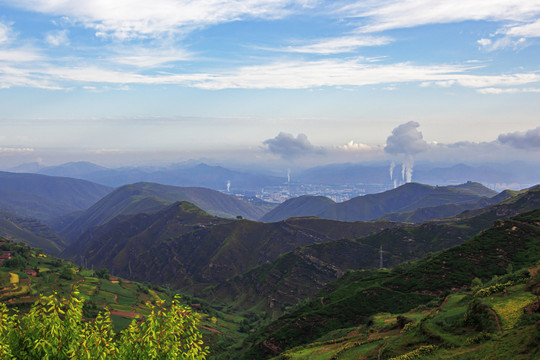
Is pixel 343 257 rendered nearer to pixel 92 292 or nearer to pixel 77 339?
pixel 92 292

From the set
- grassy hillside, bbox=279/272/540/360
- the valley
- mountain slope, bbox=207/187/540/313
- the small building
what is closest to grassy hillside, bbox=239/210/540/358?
the valley

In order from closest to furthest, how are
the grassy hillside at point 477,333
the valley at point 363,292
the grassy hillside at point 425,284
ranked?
the grassy hillside at point 477,333 → the valley at point 363,292 → the grassy hillside at point 425,284

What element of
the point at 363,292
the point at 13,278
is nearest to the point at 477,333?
the point at 363,292

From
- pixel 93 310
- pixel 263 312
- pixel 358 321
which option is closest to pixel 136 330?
pixel 358 321

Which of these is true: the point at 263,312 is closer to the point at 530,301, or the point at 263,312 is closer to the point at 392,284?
the point at 392,284

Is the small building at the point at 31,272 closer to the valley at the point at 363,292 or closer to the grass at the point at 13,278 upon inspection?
the valley at the point at 363,292

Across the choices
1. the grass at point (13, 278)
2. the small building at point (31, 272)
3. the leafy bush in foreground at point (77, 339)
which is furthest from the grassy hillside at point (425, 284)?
the small building at point (31, 272)

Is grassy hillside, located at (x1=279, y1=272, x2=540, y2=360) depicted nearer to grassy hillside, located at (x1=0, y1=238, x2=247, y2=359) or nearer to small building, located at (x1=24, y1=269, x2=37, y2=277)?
grassy hillside, located at (x1=0, y1=238, x2=247, y2=359)

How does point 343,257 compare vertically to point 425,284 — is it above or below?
below
